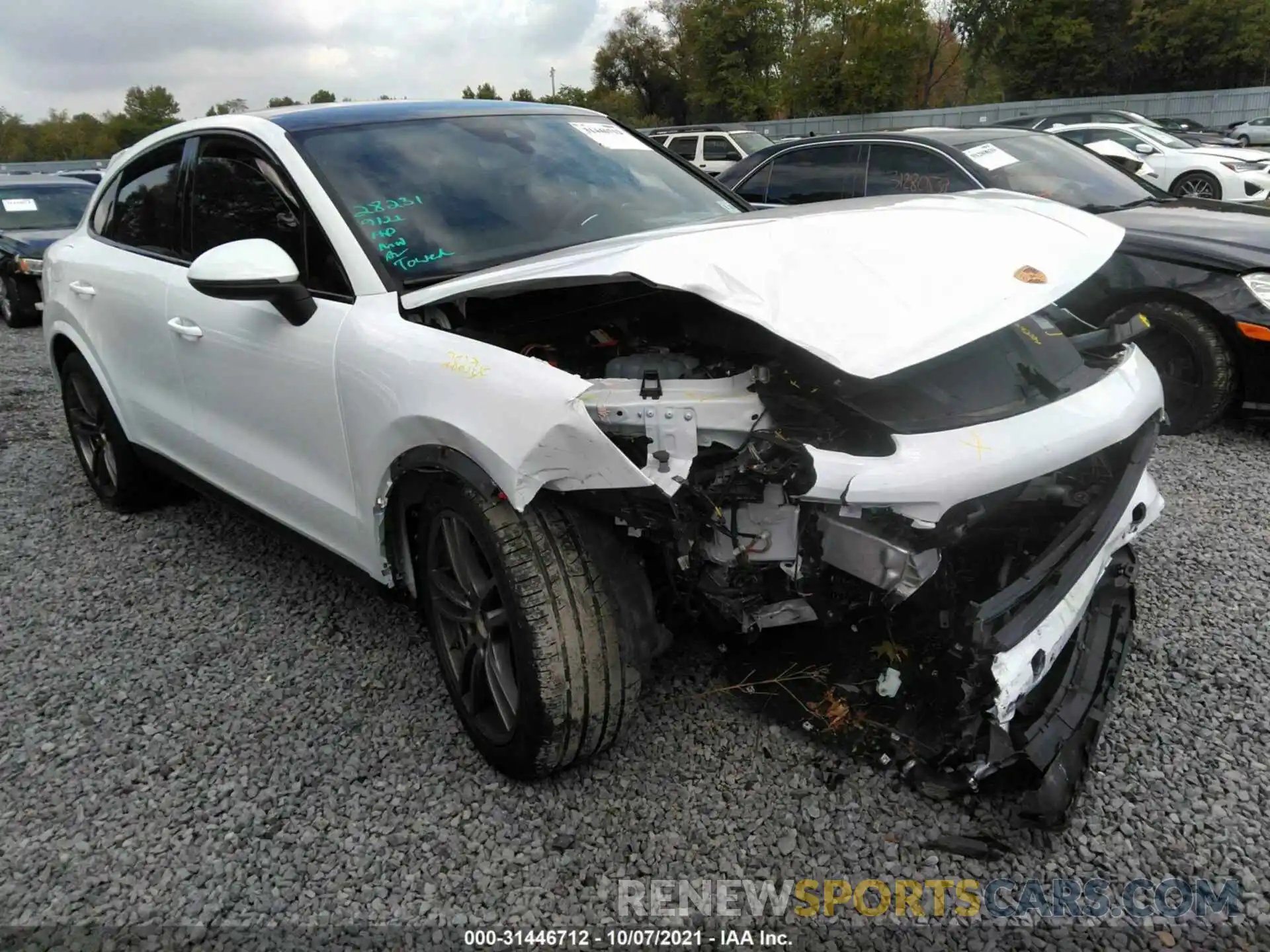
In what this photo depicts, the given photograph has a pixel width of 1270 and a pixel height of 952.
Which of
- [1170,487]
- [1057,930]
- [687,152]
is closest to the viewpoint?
[1057,930]

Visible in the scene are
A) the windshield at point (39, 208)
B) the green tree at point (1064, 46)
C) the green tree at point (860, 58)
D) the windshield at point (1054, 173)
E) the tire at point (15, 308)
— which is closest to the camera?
the windshield at point (1054, 173)

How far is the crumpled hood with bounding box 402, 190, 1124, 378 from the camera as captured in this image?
1.95m

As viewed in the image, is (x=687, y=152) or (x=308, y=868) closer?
(x=308, y=868)

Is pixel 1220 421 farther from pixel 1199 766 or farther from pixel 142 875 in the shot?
pixel 142 875

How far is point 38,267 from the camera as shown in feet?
31.8

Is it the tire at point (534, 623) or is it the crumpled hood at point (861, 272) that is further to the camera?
the tire at point (534, 623)

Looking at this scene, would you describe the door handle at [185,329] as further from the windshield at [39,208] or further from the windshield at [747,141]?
the windshield at [747,141]

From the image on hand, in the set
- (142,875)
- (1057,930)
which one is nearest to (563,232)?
(142,875)

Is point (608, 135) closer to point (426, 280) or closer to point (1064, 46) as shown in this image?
point (426, 280)

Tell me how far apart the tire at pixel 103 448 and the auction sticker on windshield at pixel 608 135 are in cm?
241

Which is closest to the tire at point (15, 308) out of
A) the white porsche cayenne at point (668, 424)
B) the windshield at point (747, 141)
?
the white porsche cayenne at point (668, 424)

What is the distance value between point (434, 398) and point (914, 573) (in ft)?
3.97

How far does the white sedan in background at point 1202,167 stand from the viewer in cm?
1279

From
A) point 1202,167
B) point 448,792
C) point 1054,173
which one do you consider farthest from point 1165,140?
point 448,792
